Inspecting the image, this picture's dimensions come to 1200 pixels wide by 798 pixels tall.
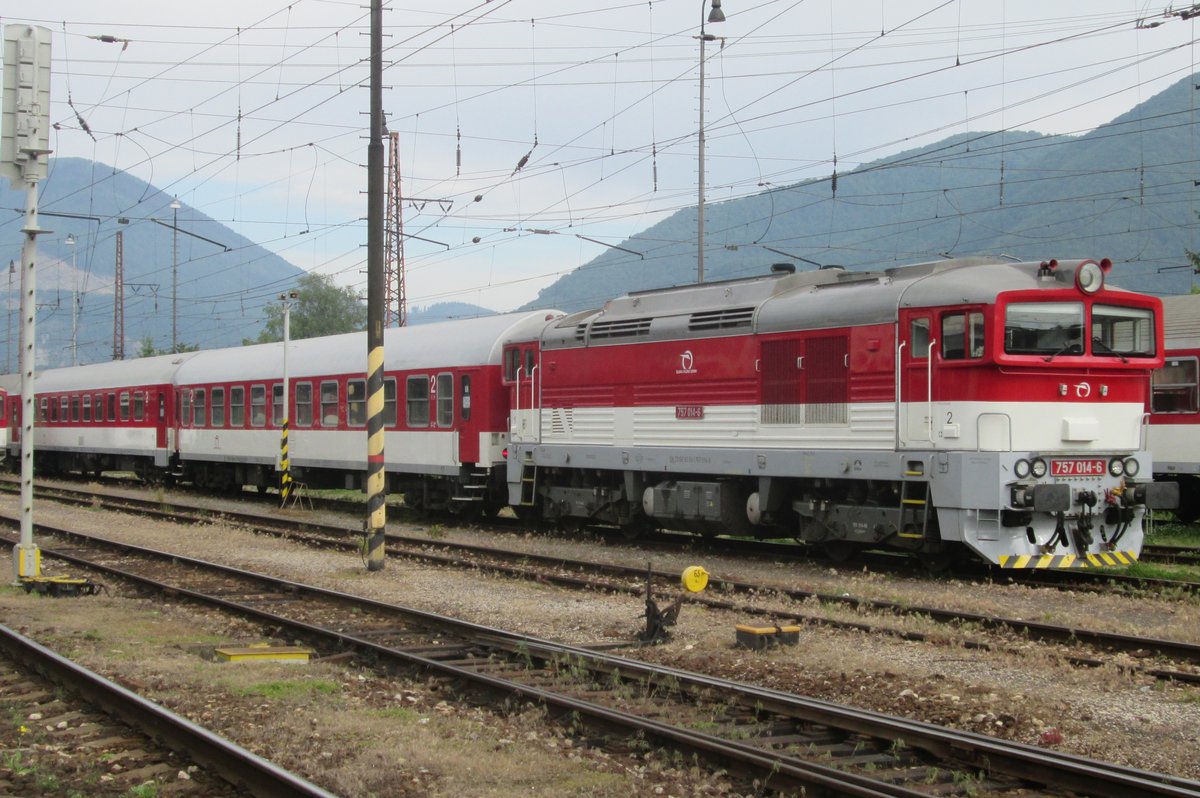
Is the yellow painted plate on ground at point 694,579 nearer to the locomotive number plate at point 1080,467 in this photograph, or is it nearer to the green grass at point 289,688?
the green grass at point 289,688

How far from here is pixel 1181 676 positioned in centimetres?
925

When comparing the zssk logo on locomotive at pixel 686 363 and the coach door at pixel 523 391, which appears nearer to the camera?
the zssk logo on locomotive at pixel 686 363

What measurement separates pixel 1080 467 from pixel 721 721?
7.90 m

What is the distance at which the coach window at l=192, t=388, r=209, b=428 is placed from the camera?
1302 inches

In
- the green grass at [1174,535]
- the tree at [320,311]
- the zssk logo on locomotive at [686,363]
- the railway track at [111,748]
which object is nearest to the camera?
the railway track at [111,748]

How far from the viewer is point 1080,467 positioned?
46.6ft

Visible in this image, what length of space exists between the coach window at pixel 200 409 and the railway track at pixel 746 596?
922cm

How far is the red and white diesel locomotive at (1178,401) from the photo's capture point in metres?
21.6

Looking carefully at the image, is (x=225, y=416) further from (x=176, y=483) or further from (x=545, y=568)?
(x=545, y=568)

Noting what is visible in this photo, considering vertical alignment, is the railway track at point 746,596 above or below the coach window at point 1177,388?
below

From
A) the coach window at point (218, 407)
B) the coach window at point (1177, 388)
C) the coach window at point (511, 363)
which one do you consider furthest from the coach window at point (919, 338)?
the coach window at point (218, 407)

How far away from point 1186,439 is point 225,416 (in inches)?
911

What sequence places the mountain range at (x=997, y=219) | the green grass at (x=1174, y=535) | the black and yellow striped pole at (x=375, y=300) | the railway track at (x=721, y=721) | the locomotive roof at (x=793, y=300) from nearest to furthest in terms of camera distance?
the railway track at (x=721, y=721)
the locomotive roof at (x=793, y=300)
the black and yellow striped pole at (x=375, y=300)
the green grass at (x=1174, y=535)
the mountain range at (x=997, y=219)

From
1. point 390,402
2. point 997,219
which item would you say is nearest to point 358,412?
point 390,402
